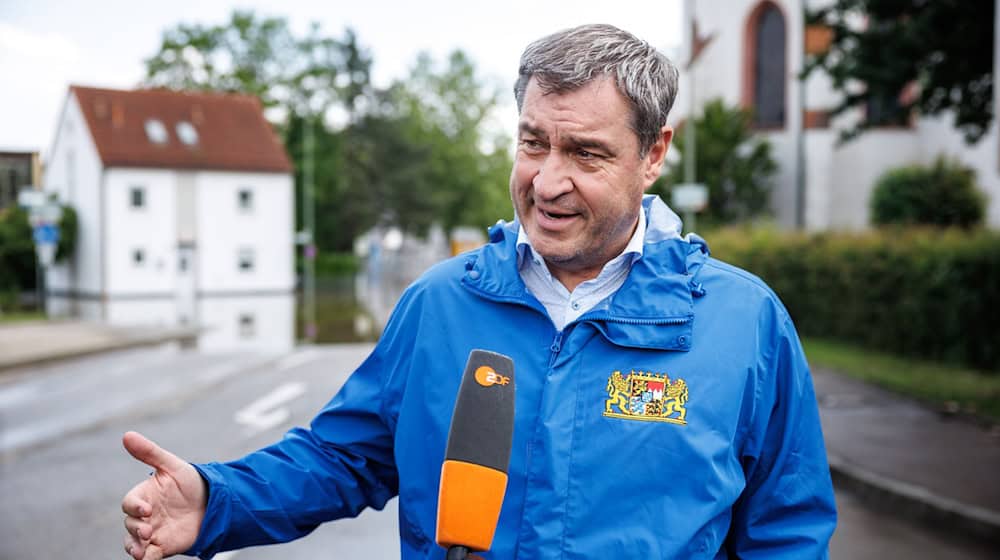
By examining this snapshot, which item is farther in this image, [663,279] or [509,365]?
[663,279]

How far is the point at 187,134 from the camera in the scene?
44.5 metres

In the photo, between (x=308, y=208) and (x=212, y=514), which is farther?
(x=308, y=208)

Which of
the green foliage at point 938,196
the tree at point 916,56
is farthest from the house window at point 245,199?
the tree at point 916,56

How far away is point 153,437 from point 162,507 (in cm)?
855

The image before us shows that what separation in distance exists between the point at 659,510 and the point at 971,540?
207 inches

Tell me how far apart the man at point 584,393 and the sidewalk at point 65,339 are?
55.6 ft

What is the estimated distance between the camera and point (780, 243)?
20547 millimetres

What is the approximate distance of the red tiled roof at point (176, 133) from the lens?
4206 centimetres

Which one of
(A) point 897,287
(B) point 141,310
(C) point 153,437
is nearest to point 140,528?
(C) point 153,437

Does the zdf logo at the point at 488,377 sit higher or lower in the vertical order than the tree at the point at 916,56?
lower

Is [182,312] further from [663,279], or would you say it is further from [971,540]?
[663,279]

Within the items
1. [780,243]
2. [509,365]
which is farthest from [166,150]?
[509,365]

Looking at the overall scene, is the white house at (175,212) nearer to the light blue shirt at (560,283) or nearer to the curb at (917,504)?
the curb at (917,504)

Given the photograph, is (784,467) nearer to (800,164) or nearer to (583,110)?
(583,110)
